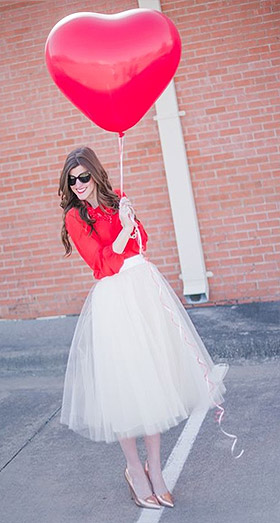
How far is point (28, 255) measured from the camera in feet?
24.0

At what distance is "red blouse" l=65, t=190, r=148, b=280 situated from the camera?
10.9 feet

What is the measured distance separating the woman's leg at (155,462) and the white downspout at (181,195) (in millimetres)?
3282

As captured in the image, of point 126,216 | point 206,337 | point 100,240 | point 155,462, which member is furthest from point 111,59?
point 206,337

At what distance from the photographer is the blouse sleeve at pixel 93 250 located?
10.9ft

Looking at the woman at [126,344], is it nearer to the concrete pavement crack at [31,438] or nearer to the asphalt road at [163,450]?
the asphalt road at [163,450]

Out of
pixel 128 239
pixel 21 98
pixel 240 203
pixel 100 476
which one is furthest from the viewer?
pixel 21 98

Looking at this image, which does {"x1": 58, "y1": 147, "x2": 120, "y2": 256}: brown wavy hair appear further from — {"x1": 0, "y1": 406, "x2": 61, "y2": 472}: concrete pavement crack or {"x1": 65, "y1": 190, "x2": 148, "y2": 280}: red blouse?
{"x1": 0, "y1": 406, "x2": 61, "y2": 472}: concrete pavement crack

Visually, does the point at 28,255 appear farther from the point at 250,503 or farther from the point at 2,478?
the point at 250,503

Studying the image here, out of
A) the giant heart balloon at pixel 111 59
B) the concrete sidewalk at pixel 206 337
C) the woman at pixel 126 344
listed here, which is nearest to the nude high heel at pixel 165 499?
the woman at pixel 126 344

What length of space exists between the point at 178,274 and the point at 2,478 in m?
3.19

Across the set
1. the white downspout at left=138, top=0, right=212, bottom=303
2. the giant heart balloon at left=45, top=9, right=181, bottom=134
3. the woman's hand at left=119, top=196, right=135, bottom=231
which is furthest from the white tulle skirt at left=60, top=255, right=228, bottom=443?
the white downspout at left=138, top=0, right=212, bottom=303

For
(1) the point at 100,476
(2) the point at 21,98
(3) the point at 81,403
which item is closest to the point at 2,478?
(1) the point at 100,476

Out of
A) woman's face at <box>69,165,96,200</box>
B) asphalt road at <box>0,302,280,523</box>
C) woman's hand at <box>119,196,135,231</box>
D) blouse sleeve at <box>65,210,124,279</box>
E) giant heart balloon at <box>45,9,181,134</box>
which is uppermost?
giant heart balloon at <box>45,9,181,134</box>

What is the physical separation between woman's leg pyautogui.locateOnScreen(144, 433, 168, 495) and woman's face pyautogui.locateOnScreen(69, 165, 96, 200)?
1211 mm
